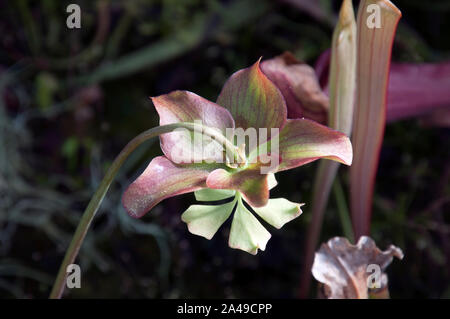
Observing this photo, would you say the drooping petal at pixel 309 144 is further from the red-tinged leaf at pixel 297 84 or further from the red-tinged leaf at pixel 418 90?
the red-tinged leaf at pixel 418 90

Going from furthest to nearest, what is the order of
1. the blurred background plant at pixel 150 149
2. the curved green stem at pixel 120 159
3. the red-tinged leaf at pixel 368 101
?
the blurred background plant at pixel 150 149 < the red-tinged leaf at pixel 368 101 < the curved green stem at pixel 120 159

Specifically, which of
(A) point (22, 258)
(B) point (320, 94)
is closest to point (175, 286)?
(A) point (22, 258)

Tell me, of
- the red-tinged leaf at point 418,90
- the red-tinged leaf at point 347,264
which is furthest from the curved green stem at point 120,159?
the red-tinged leaf at point 418,90

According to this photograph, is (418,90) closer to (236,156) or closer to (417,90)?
(417,90)

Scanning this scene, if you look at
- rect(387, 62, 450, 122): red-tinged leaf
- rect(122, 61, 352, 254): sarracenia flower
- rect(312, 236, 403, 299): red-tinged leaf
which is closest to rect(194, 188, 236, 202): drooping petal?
rect(122, 61, 352, 254): sarracenia flower

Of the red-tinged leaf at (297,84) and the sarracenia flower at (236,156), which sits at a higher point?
the red-tinged leaf at (297,84)

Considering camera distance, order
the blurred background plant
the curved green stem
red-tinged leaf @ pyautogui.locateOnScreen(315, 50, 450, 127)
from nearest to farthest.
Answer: the curved green stem, red-tinged leaf @ pyautogui.locateOnScreen(315, 50, 450, 127), the blurred background plant

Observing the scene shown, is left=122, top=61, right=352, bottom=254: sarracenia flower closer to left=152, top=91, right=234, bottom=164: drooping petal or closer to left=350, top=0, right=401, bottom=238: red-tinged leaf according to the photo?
left=152, top=91, right=234, bottom=164: drooping petal

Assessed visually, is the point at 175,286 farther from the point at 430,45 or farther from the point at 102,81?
→ the point at 430,45
